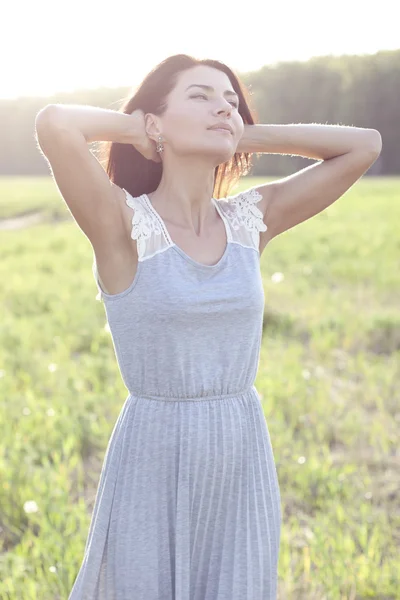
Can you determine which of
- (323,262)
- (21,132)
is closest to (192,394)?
(323,262)

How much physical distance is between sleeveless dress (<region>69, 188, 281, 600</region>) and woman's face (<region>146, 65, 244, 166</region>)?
0.17 metres

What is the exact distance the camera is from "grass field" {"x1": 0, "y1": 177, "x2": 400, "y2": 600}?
9.15 ft

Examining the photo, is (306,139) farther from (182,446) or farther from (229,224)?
→ (182,446)

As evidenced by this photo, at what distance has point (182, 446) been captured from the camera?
1.84 metres

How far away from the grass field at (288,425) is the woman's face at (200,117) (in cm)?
105

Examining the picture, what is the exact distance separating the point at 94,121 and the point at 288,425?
2.74 m

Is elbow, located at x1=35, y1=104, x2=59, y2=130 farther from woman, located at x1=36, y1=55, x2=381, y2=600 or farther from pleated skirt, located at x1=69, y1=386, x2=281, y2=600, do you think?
pleated skirt, located at x1=69, y1=386, x2=281, y2=600

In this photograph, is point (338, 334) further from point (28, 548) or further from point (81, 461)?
point (28, 548)

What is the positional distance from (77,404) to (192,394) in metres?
2.66

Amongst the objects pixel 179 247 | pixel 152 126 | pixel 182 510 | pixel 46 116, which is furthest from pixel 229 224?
pixel 182 510

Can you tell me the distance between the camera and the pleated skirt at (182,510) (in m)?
1.84

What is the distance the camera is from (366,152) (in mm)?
2182

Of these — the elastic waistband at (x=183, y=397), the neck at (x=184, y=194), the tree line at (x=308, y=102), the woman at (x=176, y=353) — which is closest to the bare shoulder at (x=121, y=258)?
the woman at (x=176, y=353)

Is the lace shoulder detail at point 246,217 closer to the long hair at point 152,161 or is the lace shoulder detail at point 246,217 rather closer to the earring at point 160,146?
the long hair at point 152,161
